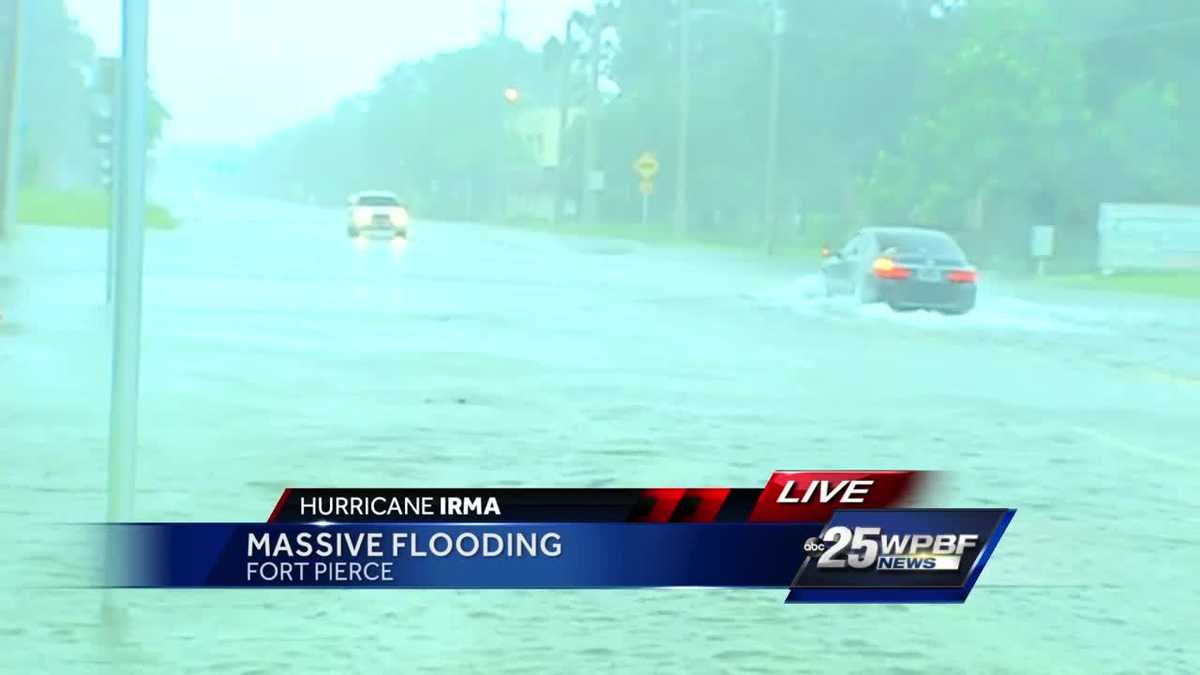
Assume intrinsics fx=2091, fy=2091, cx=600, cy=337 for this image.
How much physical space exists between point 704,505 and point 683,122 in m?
50.4

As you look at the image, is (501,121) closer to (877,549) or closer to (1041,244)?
(1041,244)

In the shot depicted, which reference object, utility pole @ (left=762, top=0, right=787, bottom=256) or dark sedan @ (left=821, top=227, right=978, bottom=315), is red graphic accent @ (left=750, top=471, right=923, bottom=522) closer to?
dark sedan @ (left=821, top=227, right=978, bottom=315)

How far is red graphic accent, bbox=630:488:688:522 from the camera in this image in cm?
653

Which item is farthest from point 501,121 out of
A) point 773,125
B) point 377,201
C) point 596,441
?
point 596,441

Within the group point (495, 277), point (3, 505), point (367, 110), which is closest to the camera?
point (3, 505)

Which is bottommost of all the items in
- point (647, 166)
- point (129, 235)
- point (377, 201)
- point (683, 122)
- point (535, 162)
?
point (129, 235)

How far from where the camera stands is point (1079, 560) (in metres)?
8.58

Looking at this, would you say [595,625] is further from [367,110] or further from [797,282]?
[797,282]

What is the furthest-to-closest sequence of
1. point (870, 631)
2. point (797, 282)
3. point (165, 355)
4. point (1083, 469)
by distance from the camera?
point (797, 282) → point (165, 355) → point (1083, 469) → point (870, 631)

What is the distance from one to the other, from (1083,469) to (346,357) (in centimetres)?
778

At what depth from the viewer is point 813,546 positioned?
20.9 ft

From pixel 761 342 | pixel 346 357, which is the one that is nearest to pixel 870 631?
pixel 346 357

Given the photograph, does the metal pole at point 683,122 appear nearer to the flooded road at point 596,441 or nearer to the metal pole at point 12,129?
the metal pole at point 12,129

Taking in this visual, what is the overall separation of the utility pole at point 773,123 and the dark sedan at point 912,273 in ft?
72.3
